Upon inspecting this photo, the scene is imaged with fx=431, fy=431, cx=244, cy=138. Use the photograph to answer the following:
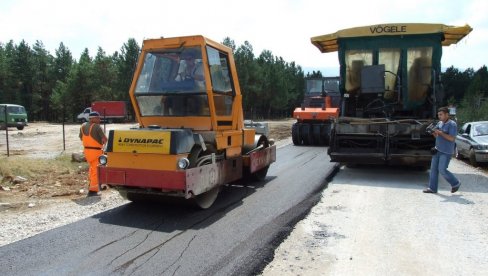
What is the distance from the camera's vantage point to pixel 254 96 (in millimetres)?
54656

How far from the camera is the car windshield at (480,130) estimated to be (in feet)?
39.6

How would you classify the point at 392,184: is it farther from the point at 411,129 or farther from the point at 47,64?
the point at 47,64

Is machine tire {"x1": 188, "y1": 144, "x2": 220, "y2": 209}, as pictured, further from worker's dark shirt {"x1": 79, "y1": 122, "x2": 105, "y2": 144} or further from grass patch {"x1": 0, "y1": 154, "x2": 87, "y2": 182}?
grass patch {"x1": 0, "y1": 154, "x2": 87, "y2": 182}

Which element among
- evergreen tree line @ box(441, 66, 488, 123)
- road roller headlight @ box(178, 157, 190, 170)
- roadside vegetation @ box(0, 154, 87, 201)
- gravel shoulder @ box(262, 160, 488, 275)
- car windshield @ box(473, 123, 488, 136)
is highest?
evergreen tree line @ box(441, 66, 488, 123)

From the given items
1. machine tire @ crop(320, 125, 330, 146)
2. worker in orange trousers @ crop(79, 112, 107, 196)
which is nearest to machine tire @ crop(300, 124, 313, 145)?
machine tire @ crop(320, 125, 330, 146)

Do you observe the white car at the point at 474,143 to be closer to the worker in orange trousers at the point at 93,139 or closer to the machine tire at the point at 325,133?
the machine tire at the point at 325,133

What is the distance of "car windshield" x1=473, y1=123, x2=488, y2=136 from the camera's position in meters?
12.1

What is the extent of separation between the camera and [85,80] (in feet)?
162

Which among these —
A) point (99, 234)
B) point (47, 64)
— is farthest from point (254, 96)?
point (99, 234)

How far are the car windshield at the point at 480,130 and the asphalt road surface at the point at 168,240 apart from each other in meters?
7.24

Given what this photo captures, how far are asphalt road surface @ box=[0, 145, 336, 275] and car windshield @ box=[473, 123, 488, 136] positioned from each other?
7236 millimetres

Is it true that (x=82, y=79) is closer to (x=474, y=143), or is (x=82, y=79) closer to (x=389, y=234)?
(x=474, y=143)

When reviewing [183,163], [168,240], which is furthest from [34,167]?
[168,240]

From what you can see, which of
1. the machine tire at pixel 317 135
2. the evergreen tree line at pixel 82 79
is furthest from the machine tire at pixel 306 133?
the evergreen tree line at pixel 82 79
